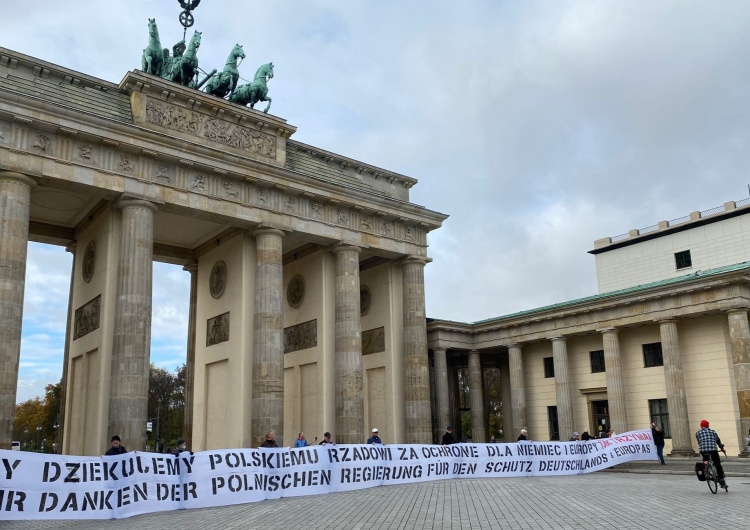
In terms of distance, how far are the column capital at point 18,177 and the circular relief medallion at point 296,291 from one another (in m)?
14.4

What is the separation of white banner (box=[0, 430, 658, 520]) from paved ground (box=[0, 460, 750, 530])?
0.48 metres

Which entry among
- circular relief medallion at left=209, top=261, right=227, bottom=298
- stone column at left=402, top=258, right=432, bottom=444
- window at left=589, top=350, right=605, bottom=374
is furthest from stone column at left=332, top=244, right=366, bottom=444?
window at left=589, top=350, right=605, bottom=374

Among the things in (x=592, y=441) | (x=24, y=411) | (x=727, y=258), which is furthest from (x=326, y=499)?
(x=24, y=411)

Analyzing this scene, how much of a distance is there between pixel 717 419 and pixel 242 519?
2468cm

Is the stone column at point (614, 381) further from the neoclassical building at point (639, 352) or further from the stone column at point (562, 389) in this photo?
the stone column at point (562, 389)

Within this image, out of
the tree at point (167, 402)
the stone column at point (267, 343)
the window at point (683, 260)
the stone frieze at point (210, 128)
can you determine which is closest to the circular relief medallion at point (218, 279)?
the stone column at point (267, 343)

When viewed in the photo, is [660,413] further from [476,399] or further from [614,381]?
[476,399]

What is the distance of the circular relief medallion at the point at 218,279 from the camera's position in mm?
32375

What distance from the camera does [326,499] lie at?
16203 mm

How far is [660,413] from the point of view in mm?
32125

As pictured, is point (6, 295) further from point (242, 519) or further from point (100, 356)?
point (242, 519)

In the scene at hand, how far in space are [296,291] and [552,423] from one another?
16193 mm

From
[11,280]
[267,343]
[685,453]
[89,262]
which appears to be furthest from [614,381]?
[11,280]

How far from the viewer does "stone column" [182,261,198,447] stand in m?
33.4
